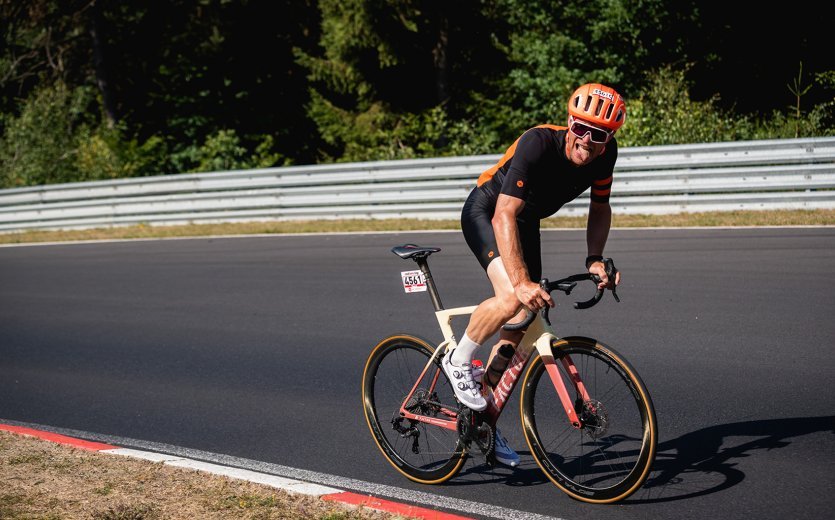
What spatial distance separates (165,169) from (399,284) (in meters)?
21.5

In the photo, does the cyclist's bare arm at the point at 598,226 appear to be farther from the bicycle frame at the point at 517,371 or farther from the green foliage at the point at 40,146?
the green foliage at the point at 40,146

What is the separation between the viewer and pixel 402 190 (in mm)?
18406

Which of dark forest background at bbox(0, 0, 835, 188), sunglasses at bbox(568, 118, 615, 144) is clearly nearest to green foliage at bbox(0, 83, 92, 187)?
dark forest background at bbox(0, 0, 835, 188)

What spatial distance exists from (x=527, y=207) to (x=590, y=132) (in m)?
0.53

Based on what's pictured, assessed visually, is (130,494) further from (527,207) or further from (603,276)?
(603,276)

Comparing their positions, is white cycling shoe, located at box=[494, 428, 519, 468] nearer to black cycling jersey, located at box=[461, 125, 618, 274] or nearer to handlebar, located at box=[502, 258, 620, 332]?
handlebar, located at box=[502, 258, 620, 332]

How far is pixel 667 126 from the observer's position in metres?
19.3

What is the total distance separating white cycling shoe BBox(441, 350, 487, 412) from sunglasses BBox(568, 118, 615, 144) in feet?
4.17

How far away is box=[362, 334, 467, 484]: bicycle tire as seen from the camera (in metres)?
5.01

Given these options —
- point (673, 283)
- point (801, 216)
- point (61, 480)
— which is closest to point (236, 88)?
point (801, 216)

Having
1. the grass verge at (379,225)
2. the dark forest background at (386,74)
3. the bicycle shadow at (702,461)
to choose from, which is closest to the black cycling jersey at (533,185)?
the bicycle shadow at (702,461)

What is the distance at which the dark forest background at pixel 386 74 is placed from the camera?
26609 mm

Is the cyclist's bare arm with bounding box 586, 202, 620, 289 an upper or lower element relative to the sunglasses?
lower

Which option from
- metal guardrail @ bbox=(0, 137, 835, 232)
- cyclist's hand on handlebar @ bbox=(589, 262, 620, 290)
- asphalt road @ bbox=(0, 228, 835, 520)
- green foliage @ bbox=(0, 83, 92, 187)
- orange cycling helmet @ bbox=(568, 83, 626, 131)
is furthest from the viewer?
green foliage @ bbox=(0, 83, 92, 187)
